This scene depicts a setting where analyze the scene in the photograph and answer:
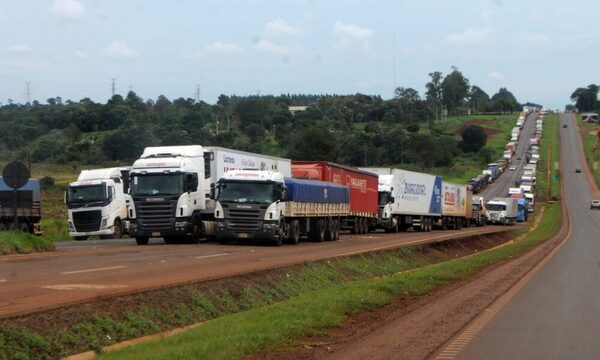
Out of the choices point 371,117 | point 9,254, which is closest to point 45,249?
point 9,254

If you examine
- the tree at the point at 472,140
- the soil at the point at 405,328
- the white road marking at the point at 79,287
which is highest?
the tree at the point at 472,140

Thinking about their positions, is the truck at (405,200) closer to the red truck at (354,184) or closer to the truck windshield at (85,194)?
the red truck at (354,184)

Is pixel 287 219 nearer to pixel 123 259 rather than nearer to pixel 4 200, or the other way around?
pixel 123 259

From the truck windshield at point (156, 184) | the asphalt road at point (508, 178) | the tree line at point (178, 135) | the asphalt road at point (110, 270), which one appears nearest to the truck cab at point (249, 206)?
the asphalt road at point (110, 270)

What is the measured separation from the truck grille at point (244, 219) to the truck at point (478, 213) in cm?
5373

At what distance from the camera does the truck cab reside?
114 feet

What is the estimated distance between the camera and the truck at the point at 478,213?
86050 millimetres

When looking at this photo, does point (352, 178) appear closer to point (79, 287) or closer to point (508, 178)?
point (79, 287)

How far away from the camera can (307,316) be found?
1473 centimetres

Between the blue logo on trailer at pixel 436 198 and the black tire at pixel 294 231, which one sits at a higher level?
the blue logo on trailer at pixel 436 198

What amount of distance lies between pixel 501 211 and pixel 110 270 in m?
72.6

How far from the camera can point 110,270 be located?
70.3 ft

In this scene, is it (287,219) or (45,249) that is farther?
(287,219)

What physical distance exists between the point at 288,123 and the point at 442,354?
4285 inches
